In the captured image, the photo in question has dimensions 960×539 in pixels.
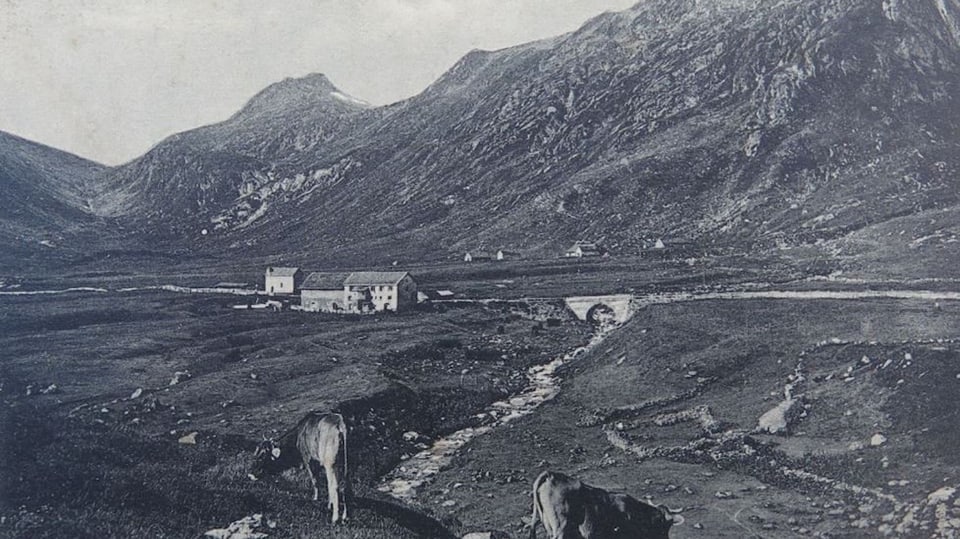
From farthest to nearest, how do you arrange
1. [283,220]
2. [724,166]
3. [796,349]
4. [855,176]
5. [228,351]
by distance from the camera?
[283,220] < [724,166] < [855,176] < [228,351] < [796,349]

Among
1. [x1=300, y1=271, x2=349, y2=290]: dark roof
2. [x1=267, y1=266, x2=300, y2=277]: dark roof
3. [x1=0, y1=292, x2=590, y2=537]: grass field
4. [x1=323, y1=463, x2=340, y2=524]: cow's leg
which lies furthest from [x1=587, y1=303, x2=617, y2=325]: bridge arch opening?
[x1=267, y1=266, x2=300, y2=277]: dark roof

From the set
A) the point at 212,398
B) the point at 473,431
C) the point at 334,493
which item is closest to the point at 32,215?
the point at 212,398

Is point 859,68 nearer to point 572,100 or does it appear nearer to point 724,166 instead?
point 724,166

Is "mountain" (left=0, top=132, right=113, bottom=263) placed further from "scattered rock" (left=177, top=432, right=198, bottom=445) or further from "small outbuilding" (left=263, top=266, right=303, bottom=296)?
"scattered rock" (left=177, top=432, right=198, bottom=445)

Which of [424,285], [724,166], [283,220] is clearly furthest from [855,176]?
[283,220]

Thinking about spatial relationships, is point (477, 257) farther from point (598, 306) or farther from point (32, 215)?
point (32, 215)
